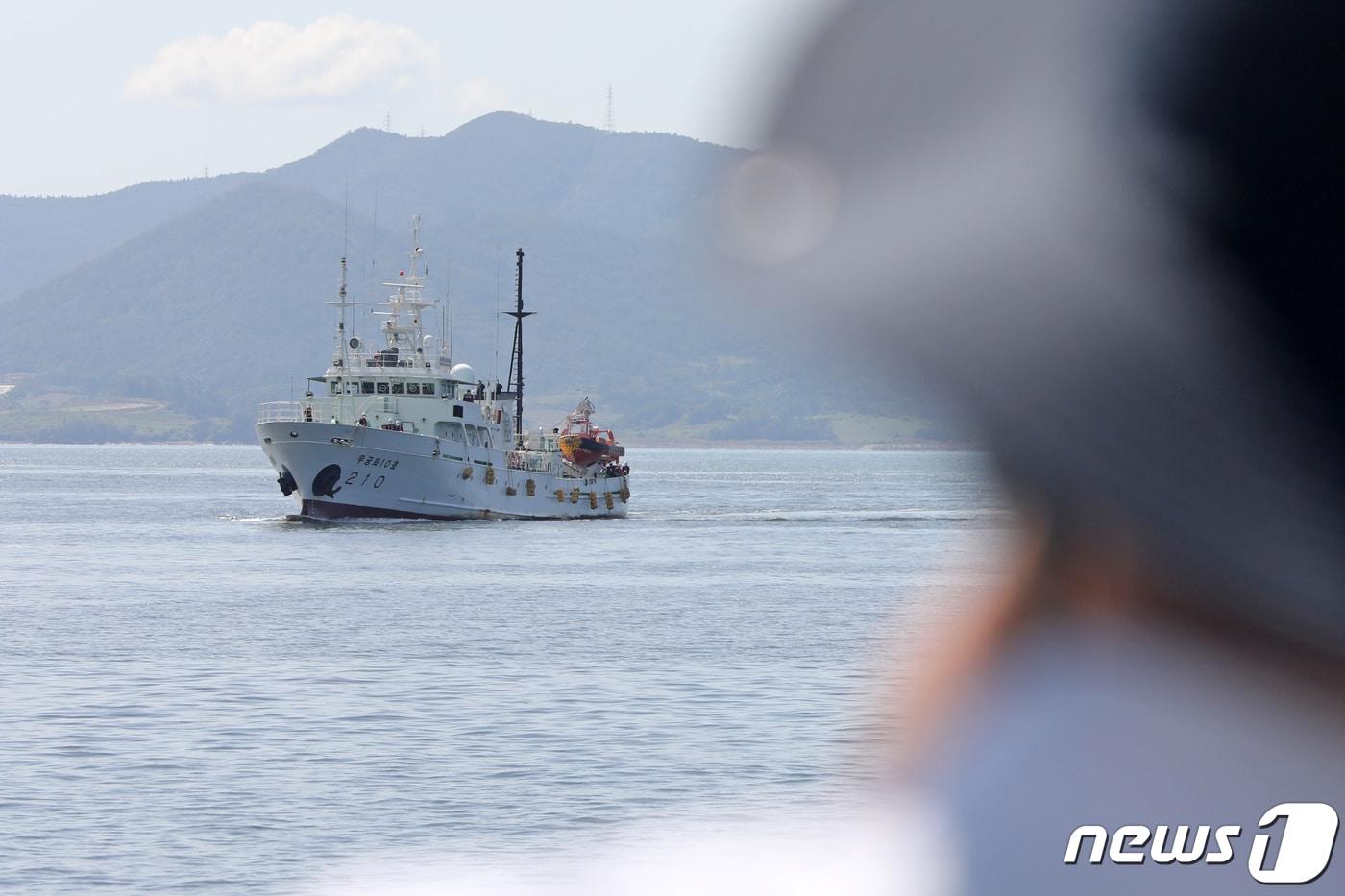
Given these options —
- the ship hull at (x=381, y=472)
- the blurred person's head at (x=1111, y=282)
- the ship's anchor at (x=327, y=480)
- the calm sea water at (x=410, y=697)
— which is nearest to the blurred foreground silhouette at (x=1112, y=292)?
the blurred person's head at (x=1111, y=282)

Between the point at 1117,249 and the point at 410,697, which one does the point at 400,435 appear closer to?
the point at 410,697

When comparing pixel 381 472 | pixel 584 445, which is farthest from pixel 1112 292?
pixel 584 445

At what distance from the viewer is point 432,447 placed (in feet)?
328

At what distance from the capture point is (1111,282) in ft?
53.8

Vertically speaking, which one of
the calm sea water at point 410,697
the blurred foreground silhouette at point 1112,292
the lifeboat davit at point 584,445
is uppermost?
the blurred foreground silhouette at point 1112,292

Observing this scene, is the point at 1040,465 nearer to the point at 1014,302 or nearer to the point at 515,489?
the point at 1014,302

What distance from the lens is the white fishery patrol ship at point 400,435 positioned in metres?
99.1

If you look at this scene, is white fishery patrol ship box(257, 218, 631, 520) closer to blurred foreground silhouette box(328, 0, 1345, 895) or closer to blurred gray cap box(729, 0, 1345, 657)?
blurred foreground silhouette box(328, 0, 1345, 895)

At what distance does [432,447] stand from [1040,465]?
84.8 m

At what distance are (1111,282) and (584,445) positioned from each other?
10194 centimetres

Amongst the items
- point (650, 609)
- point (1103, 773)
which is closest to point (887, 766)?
point (1103, 773)

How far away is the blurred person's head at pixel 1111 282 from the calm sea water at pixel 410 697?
1.07 m

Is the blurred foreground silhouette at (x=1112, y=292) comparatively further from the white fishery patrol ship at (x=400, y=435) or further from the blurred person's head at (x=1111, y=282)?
the white fishery patrol ship at (x=400, y=435)

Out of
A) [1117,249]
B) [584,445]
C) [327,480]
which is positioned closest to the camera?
[1117,249]
